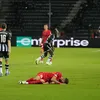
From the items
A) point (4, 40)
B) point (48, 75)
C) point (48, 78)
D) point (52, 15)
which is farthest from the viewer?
point (52, 15)

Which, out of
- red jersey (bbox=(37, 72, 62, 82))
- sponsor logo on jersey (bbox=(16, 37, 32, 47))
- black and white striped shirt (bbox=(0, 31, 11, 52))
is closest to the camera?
red jersey (bbox=(37, 72, 62, 82))

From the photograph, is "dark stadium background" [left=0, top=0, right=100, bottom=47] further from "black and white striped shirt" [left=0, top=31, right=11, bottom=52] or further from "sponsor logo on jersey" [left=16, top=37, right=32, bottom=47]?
"black and white striped shirt" [left=0, top=31, right=11, bottom=52]

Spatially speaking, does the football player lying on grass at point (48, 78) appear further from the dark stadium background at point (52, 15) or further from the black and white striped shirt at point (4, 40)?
the dark stadium background at point (52, 15)

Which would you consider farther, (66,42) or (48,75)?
(66,42)

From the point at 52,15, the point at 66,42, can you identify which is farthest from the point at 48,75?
the point at 52,15

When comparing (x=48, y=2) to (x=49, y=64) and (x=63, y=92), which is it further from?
(x=63, y=92)

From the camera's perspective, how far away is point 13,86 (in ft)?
46.5

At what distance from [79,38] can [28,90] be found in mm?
30424

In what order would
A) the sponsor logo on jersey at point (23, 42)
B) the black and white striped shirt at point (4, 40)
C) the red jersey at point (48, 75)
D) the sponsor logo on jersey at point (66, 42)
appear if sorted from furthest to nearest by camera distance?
the sponsor logo on jersey at point (23, 42) → the sponsor logo on jersey at point (66, 42) → the black and white striped shirt at point (4, 40) → the red jersey at point (48, 75)

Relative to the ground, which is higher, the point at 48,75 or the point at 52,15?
the point at 52,15

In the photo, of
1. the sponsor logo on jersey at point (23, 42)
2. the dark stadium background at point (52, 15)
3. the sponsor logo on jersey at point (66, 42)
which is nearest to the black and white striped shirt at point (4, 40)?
the sponsor logo on jersey at point (66, 42)

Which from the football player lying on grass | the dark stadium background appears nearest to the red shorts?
the football player lying on grass

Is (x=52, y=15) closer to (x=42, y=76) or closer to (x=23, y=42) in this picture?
(x=23, y=42)

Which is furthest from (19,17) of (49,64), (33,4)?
(49,64)
